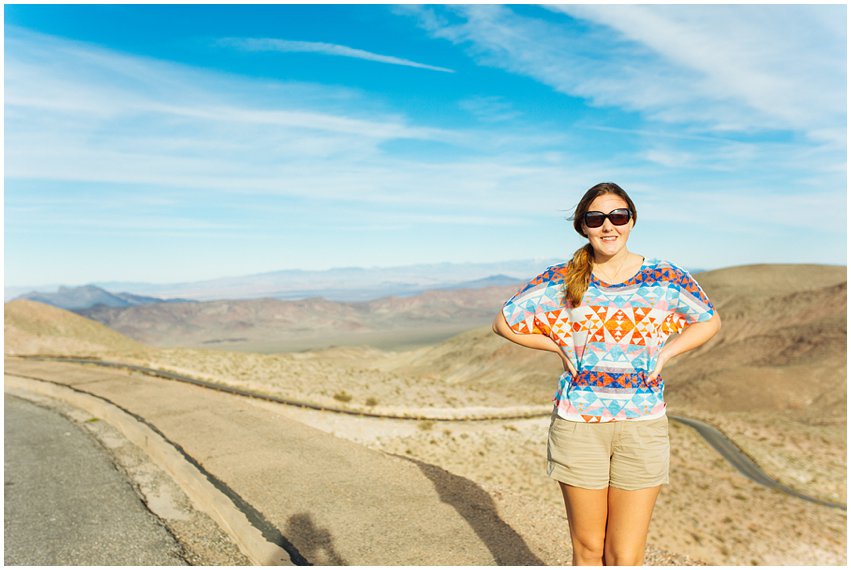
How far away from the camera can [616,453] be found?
348 cm

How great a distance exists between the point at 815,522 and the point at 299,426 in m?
16.0

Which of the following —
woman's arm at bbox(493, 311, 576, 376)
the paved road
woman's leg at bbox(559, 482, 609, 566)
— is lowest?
the paved road

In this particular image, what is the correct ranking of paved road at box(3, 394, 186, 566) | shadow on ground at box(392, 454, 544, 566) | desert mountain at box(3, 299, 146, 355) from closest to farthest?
shadow on ground at box(392, 454, 544, 566)
paved road at box(3, 394, 186, 566)
desert mountain at box(3, 299, 146, 355)

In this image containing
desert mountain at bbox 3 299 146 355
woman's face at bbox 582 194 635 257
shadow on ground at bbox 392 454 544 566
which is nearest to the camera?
woman's face at bbox 582 194 635 257

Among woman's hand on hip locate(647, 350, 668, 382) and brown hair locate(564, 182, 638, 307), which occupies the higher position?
brown hair locate(564, 182, 638, 307)

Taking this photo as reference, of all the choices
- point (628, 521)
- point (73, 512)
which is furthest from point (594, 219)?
point (73, 512)

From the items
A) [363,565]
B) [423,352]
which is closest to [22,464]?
[363,565]

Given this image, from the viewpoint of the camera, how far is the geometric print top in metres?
3.50

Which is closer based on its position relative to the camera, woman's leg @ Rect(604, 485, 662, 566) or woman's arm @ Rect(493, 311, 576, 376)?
woman's leg @ Rect(604, 485, 662, 566)

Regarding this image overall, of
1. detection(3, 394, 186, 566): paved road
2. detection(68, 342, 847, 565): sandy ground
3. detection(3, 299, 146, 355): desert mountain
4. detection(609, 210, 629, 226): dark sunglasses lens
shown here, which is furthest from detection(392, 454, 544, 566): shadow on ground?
detection(3, 299, 146, 355): desert mountain

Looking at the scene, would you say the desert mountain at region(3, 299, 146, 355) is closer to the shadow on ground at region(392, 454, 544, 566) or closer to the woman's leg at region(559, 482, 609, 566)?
the shadow on ground at region(392, 454, 544, 566)

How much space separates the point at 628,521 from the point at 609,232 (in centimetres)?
161

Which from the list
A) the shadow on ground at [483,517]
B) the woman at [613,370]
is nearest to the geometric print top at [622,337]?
the woman at [613,370]

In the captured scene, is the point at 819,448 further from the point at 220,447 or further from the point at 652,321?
the point at 652,321
